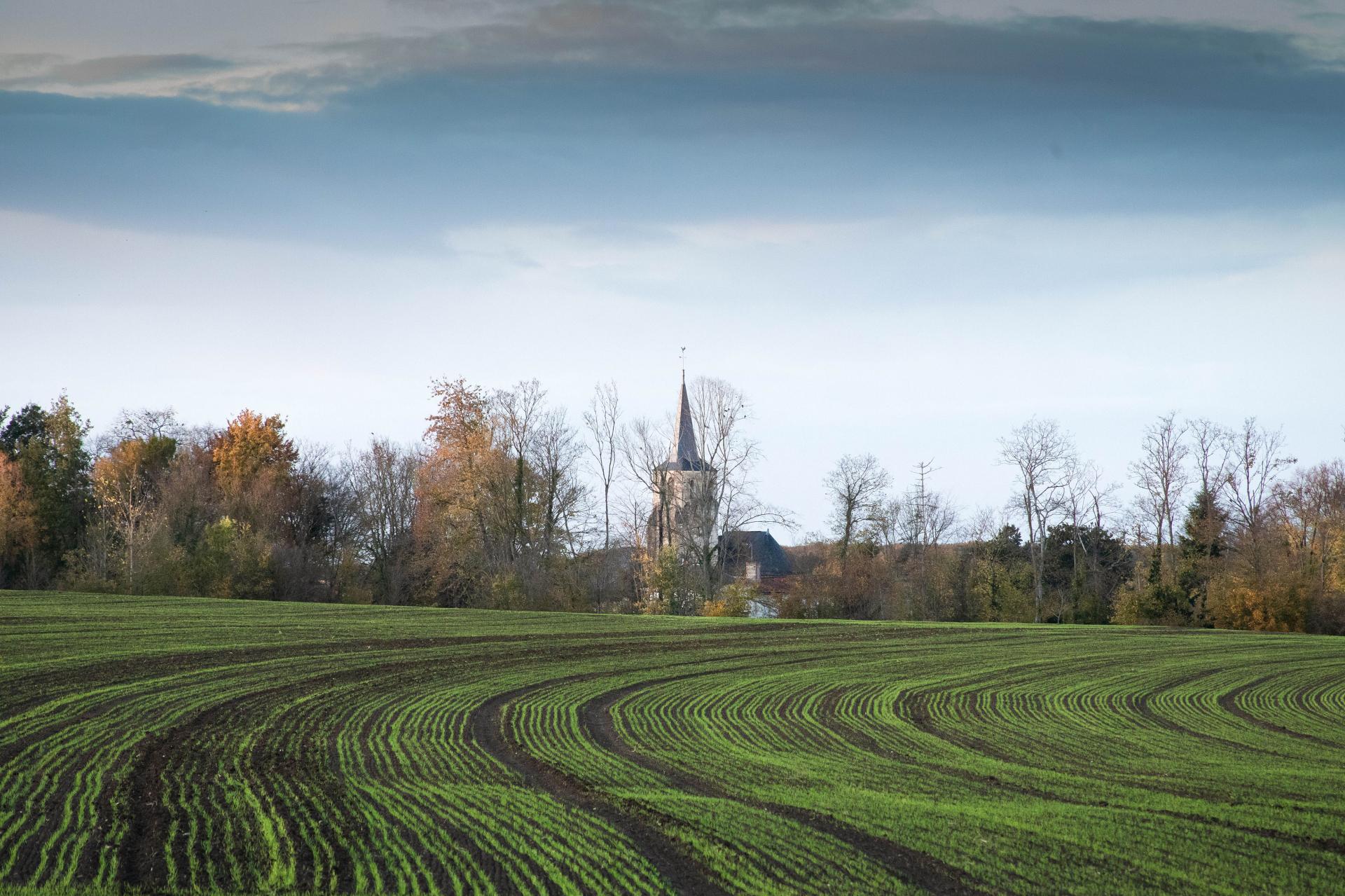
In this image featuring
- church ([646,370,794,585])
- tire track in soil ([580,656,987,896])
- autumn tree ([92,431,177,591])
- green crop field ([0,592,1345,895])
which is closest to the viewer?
tire track in soil ([580,656,987,896])

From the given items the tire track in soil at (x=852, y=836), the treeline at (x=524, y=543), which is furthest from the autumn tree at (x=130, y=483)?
the tire track in soil at (x=852, y=836)

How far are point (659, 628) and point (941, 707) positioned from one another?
21.3 m

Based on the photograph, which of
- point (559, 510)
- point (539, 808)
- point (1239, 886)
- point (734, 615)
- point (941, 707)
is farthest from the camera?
point (559, 510)

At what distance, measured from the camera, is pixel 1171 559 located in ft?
191

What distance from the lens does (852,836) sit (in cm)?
1163

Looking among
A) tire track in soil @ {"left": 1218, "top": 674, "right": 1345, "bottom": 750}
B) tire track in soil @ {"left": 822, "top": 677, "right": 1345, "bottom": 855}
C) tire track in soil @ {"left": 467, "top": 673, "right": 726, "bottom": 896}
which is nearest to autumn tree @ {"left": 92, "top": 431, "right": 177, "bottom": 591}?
tire track in soil @ {"left": 467, "top": 673, "right": 726, "bottom": 896}

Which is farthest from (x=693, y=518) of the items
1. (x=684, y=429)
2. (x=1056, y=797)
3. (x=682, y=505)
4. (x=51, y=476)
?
(x=1056, y=797)

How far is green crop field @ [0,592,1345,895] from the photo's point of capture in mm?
10422

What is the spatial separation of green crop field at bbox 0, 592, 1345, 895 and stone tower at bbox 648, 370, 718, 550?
26.2 meters

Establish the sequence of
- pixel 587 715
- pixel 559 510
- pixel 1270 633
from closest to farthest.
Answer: pixel 587 715 → pixel 1270 633 → pixel 559 510

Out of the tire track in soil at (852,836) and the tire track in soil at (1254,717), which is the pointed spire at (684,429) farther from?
the tire track in soil at (852,836)

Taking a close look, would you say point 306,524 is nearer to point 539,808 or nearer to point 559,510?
point 559,510

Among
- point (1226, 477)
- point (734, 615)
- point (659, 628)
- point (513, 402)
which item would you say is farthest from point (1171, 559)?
point (513, 402)

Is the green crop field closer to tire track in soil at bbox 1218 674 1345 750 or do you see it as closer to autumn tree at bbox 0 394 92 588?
tire track in soil at bbox 1218 674 1345 750
